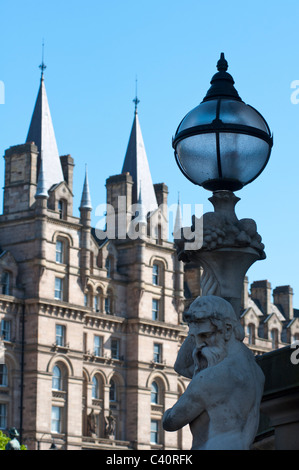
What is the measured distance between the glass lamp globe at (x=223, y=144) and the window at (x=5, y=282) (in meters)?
58.4

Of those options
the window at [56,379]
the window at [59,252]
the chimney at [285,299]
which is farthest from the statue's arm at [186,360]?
the chimney at [285,299]

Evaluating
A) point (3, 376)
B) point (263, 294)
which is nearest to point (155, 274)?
point (3, 376)

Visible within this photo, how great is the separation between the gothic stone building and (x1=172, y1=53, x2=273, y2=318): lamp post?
55.5 meters

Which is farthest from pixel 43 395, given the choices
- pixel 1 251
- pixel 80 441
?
pixel 1 251

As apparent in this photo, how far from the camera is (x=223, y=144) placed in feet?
27.8

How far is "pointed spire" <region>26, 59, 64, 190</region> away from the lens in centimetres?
7056

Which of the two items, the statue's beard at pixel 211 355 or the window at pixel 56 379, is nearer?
the statue's beard at pixel 211 355

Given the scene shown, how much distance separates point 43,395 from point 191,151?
56.9 meters

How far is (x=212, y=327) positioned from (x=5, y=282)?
2366 inches

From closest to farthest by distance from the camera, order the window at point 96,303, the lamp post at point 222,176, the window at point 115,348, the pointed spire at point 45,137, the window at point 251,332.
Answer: the lamp post at point 222,176, the pointed spire at point 45,137, the window at point 96,303, the window at point 115,348, the window at point 251,332

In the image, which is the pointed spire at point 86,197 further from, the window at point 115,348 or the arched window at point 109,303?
the window at point 115,348

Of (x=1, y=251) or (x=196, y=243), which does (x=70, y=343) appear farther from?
(x=196, y=243)

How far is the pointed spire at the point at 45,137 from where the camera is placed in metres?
70.6

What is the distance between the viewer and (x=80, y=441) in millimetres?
66500
